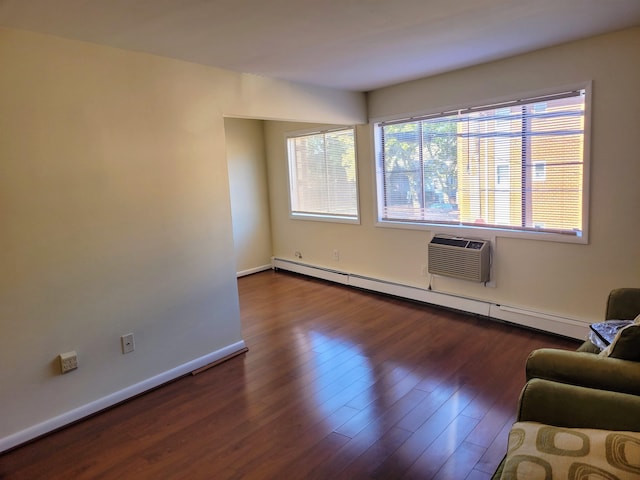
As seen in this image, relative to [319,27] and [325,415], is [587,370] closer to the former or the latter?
[325,415]

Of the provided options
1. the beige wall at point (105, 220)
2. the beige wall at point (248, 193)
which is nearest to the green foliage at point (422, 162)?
the beige wall at point (105, 220)

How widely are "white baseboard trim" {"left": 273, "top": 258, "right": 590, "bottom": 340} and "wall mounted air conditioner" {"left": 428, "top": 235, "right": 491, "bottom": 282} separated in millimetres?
270

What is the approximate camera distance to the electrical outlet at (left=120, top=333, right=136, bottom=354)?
2.81 meters

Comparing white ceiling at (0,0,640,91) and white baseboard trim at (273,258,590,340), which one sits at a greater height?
white ceiling at (0,0,640,91)

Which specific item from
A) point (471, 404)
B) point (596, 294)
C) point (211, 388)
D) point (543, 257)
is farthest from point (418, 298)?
point (211, 388)

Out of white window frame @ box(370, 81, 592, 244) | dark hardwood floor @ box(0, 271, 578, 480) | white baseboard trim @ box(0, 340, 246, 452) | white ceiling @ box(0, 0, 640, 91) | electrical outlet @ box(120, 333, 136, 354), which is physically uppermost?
white ceiling @ box(0, 0, 640, 91)

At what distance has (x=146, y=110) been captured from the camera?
2822mm

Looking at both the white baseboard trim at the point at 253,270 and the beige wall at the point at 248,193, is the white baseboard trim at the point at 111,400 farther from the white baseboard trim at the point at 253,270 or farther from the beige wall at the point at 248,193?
the beige wall at the point at 248,193

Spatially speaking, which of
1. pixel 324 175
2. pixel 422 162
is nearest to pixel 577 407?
pixel 422 162

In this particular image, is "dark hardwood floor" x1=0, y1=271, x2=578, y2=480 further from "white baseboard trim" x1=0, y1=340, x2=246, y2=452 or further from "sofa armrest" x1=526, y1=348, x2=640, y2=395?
"sofa armrest" x1=526, y1=348, x2=640, y2=395

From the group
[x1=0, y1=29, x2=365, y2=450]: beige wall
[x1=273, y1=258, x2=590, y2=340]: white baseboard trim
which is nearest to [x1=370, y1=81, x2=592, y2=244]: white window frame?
[x1=273, y1=258, x2=590, y2=340]: white baseboard trim

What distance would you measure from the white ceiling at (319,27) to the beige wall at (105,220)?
233 millimetres

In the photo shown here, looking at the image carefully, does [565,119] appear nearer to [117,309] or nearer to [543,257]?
[543,257]

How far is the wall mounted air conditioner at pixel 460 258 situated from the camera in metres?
3.85
